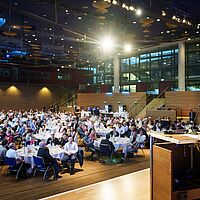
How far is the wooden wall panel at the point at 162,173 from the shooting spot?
3326 millimetres

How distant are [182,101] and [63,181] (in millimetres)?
15693

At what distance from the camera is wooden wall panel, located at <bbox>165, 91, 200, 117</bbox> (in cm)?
2016

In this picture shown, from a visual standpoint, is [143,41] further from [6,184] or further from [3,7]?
[6,184]

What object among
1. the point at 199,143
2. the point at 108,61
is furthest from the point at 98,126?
the point at 108,61

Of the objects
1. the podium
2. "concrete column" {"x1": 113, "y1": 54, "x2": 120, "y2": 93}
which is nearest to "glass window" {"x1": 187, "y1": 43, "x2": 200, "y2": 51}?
"concrete column" {"x1": 113, "y1": 54, "x2": 120, "y2": 93}

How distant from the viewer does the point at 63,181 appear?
23.7 ft

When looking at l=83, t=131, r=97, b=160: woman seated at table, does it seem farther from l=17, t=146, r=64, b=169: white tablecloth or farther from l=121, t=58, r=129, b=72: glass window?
l=121, t=58, r=129, b=72: glass window

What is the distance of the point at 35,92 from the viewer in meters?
29.1

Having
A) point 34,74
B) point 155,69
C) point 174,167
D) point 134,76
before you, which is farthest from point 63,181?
point 34,74

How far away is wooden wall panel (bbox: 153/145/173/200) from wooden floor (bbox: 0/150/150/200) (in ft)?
11.3

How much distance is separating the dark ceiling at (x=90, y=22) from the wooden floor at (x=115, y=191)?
7.46 m

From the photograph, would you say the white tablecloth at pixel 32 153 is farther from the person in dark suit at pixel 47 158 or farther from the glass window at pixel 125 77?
the glass window at pixel 125 77

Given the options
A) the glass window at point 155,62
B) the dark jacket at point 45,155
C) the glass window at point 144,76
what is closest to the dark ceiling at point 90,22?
the glass window at point 155,62

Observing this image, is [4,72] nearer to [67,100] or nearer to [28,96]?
[28,96]
